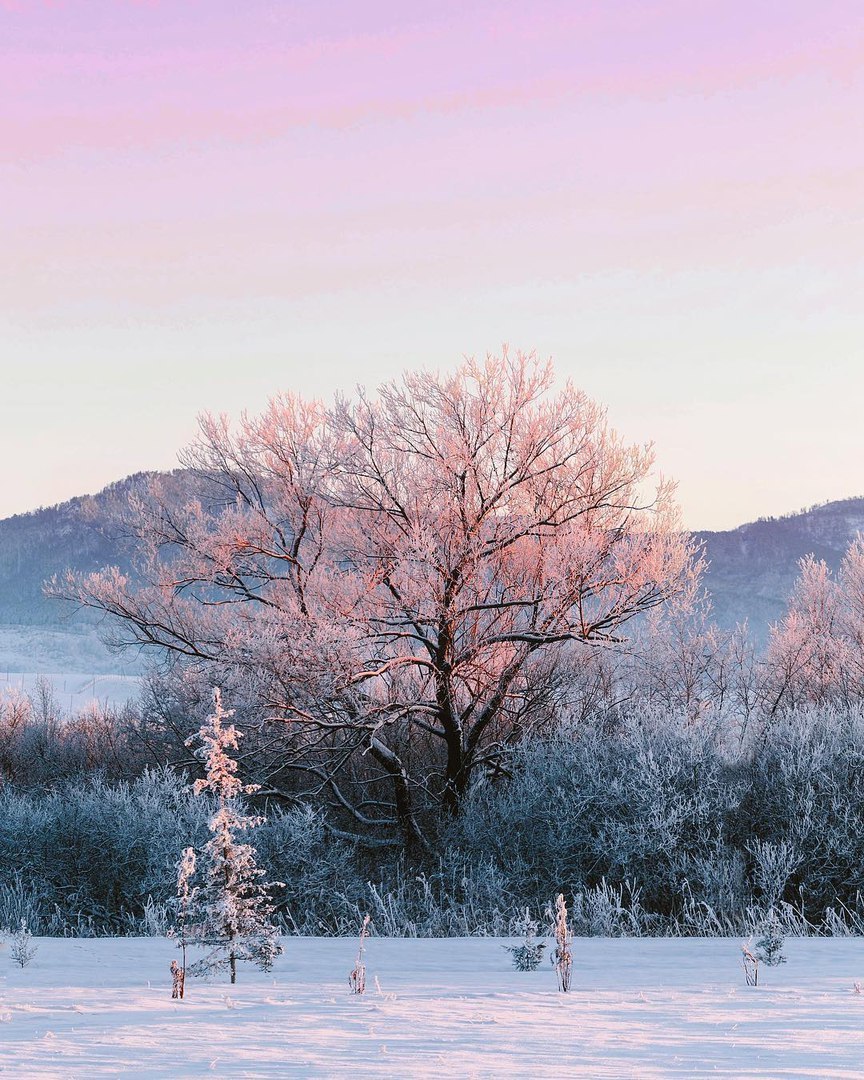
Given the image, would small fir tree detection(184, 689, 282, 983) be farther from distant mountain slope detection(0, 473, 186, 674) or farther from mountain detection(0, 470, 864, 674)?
mountain detection(0, 470, 864, 674)

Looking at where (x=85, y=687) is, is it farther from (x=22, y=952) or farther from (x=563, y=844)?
(x=22, y=952)

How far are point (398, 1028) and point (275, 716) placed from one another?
9.65 meters

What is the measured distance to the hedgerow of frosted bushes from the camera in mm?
13125

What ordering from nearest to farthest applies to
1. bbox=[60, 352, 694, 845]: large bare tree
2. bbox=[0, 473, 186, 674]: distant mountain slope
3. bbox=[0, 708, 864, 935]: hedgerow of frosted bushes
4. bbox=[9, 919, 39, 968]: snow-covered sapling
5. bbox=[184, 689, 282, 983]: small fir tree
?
1. bbox=[184, 689, 282, 983]: small fir tree
2. bbox=[9, 919, 39, 968]: snow-covered sapling
3. bbox=[0, 708, 864, 935]: hedgerow of frosted bushes
4. bbox=[60, 352, 694, 845]: large bare tree
5. bbox=[0, 473, 186, 674]: distant mountain slope

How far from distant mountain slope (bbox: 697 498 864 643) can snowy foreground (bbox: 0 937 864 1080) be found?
12002 cm

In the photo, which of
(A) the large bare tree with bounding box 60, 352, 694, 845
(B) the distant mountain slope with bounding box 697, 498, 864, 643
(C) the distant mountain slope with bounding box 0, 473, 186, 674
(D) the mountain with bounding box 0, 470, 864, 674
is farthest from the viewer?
(B) the distant mountain slope with bounding box 697, 498, 864, 643

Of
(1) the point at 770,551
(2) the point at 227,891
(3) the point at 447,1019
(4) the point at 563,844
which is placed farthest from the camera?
(1) the point at 770,551

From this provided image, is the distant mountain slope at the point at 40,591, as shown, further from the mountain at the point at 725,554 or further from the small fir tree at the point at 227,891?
the small fir tree at the point at 227,891

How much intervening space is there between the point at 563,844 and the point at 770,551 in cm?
13146

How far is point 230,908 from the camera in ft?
22.1

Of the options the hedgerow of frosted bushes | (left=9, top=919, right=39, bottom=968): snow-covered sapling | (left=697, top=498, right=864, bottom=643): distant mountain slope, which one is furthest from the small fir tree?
(left=697, top=498, right=864, bottom=643): distant mountain slope

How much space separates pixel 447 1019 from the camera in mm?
5578

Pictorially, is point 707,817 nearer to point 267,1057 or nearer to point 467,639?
point 467,639

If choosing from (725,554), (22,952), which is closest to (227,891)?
(22,952)
